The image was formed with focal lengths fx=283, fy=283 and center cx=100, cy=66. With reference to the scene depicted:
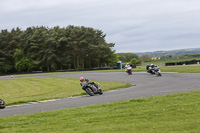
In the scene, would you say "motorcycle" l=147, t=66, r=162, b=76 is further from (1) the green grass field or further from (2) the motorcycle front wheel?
(1) the green grass field

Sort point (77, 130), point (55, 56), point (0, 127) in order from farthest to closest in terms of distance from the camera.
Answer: point (55, 56) < point (0, 127) < point (77, 130)

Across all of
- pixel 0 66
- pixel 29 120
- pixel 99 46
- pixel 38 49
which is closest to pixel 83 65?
pixel 99 46

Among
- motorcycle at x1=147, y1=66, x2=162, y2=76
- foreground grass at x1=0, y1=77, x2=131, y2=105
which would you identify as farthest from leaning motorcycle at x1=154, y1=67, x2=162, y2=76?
foreground grass at x1=0, y1=77, x2=131, y2=105

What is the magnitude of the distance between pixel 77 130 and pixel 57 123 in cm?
143

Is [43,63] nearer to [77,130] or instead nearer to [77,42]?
[77,42]

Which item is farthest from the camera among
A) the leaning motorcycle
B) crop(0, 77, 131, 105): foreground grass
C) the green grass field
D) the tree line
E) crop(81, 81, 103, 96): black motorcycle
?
the tree line

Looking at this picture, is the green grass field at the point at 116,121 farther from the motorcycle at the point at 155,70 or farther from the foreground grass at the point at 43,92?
the motorcycle at the point at 155,70

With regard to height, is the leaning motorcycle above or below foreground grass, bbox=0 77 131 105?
above

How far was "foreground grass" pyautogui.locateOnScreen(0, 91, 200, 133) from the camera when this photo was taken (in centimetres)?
720

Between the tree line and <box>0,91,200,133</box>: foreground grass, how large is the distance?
69382mm

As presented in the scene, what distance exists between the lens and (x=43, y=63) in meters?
84.4

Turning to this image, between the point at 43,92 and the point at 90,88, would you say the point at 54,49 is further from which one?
the point at 90,88

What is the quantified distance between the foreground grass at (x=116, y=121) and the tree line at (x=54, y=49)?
69.4 m

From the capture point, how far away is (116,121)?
27.3 feet
